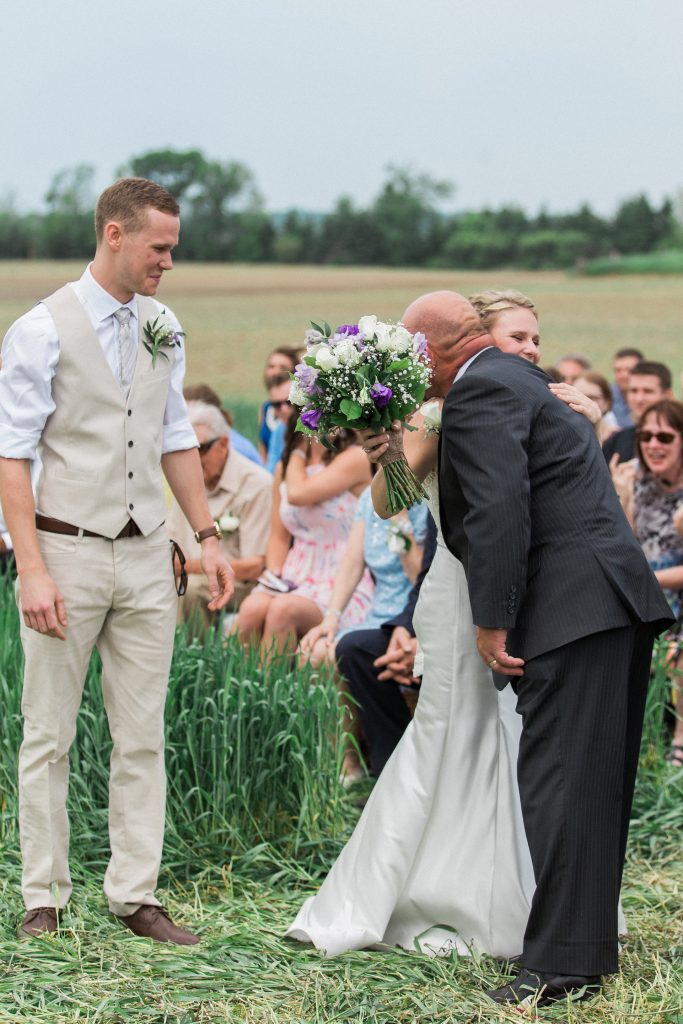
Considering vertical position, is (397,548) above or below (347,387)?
below

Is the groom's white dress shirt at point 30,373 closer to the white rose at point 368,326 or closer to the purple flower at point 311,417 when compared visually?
the purple flower at point 311,417

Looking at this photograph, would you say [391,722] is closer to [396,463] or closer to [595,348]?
[396,463]

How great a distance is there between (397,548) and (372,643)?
44 centimetres

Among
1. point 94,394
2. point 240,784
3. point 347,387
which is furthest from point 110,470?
point 240,784

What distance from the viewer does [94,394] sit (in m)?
3.51

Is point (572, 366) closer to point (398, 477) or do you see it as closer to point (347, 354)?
point (398, 477)

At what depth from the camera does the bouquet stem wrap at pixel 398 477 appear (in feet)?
11.0

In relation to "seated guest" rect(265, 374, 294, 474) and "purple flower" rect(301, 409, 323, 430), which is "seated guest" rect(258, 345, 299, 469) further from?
"purple flower" rect(301, 409, 323, 430)

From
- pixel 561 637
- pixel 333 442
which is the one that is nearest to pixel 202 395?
pixel 333 442

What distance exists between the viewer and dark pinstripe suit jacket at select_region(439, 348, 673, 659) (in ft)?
10.2

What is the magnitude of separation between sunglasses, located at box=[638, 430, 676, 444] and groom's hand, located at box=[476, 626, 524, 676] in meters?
2.52

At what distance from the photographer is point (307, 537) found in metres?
5.90

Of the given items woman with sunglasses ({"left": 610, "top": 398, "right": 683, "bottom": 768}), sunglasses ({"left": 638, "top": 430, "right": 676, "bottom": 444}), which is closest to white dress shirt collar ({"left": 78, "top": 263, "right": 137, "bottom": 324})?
woman with sunglasses ({"left": 610, "top": 398, "right": 683, "bottom": 768})

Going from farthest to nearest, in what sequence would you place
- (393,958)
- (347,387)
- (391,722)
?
(391,722), (393,958), (347,387)
